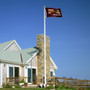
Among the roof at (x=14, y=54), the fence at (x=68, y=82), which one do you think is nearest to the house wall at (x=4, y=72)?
the roof at (x=14, y=54)

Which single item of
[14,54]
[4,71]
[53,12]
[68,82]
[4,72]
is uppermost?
[53,12]

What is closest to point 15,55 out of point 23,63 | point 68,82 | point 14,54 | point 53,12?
point 14,54

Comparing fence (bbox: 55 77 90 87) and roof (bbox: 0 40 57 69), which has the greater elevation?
roof (bbox: 0 40 57 69)

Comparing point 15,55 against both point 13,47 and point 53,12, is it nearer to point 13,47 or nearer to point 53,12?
point 13,47

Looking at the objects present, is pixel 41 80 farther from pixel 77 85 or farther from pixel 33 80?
pixel 77 85

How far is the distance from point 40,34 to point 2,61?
24.9 ft

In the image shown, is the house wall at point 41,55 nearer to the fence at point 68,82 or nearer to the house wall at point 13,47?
the house wall at point 13,47

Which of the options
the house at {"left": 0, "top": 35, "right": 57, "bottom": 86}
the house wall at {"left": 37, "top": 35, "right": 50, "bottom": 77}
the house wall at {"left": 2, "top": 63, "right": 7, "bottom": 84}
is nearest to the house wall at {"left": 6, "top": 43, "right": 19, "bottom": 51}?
the house at {"left": 0, "top": 35, "right": 57, "bottom": 86}

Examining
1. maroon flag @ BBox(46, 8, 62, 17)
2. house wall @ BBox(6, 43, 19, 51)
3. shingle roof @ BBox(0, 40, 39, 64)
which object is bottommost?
shingle roof @ BBox(0, 40, 39, 64)

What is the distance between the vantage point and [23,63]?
24297 millimetres

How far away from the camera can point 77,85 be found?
71.8 feet

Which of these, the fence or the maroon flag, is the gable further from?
the fence

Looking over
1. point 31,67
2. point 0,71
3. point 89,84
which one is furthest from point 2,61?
point 89,84

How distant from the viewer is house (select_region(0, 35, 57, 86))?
22097 mm
